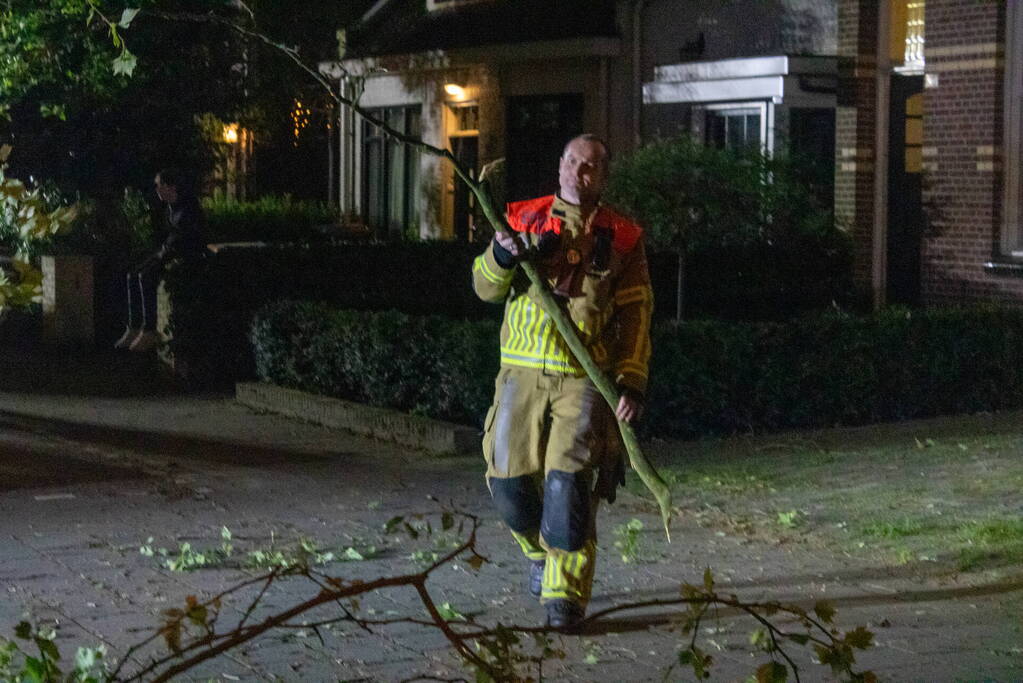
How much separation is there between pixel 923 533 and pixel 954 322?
4242 mm

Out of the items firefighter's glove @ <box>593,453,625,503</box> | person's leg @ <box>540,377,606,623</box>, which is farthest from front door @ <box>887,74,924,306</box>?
person's leg @ <box>540,377,606,623</box>

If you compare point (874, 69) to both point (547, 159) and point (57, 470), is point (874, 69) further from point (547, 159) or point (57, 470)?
point (57, 470)

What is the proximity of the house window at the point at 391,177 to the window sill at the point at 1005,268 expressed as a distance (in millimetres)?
12480

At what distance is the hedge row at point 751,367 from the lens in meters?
10.9

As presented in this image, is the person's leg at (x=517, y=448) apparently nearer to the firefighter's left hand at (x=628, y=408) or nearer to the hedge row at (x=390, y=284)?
the firefighter's left hand at (x=628, y=408)

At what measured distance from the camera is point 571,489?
21.0ft

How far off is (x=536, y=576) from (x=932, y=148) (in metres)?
10.5

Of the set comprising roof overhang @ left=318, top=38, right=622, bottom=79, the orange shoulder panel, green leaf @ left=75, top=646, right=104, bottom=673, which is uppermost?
roof overhang @ left=318, top=38, right=622, bottom=79

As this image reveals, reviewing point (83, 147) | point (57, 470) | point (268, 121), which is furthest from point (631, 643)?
point (268, 121)

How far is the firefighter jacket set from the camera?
6332 mm

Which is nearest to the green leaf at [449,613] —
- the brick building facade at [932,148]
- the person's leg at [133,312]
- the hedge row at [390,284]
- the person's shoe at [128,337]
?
the hedge row at [390,284]

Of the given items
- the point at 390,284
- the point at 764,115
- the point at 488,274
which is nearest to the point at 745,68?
the point at 764,115

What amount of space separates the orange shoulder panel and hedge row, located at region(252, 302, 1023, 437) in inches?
168

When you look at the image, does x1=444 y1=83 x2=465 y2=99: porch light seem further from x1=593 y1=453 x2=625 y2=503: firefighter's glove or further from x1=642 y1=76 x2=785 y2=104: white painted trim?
x1=593 y1=453 x2=625 y2=503: firefighter's glove
